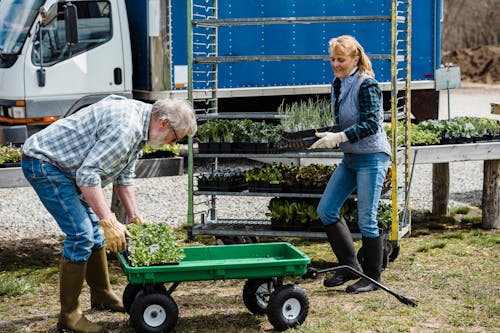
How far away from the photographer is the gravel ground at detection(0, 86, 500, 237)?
927 cm

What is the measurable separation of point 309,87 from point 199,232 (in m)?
5.60

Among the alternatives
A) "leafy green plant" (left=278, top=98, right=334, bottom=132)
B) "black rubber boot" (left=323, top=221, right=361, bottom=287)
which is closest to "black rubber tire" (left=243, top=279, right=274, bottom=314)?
"black rubber boot" (left=323, top=221, right=361, bottom=287)

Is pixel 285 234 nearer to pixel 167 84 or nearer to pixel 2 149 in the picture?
pixel 2 149

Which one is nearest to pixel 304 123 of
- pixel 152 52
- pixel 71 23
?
pixel 71 23

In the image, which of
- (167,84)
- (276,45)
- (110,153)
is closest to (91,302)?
(110,153)

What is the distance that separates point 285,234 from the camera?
23.1 ft

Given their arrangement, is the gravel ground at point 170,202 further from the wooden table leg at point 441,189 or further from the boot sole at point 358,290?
the boot sole at point 358,290

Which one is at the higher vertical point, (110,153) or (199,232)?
(110,153)

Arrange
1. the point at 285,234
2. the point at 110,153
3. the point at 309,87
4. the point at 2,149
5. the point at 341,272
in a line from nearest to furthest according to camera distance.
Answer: the point at 110,153
the point at 341,272
the point at 285,234
the point at 2,149
the point at 309,87

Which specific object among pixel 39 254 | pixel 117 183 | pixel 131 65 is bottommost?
pixel 39 254

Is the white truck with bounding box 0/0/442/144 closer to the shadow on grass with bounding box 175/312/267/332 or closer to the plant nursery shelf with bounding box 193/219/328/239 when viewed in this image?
the plant nursery shelf with bounding box 193/219/328/239

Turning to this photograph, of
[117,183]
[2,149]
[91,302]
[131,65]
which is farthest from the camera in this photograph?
[131,65]

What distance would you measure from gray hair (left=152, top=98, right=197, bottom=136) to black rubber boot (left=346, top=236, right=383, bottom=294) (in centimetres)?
187

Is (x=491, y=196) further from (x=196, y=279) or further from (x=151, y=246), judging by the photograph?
(x=151, y=246)
